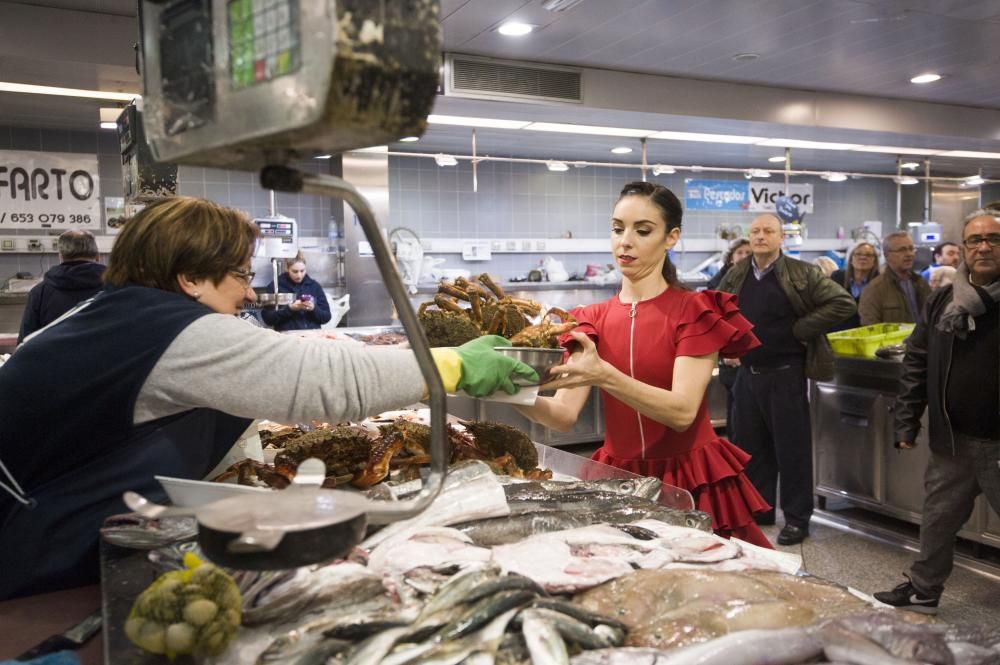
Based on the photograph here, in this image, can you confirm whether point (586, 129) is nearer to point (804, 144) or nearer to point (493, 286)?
point (804, 144)

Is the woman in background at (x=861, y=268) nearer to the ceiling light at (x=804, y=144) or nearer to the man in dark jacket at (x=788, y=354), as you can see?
the man in dark jacket at (x=788, y=354)

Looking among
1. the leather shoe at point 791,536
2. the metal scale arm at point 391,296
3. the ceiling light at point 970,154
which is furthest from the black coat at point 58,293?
the ceiling light at point 970,154

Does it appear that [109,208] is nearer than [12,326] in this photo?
No

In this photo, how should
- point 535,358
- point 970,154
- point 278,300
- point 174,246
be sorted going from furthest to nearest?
point 970,154
point 278,300
point 535,358
point 174,246

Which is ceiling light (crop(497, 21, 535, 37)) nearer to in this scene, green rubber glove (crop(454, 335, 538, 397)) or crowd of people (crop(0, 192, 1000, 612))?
crowd of people (crop(0, 192, 1000, 612))

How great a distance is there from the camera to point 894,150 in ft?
37.2

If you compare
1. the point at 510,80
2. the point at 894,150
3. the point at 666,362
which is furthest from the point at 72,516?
the point at 894,150

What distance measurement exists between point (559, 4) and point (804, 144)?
5.84 metres

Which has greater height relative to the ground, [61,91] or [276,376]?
[61,91]

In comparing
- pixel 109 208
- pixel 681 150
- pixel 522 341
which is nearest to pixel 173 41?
pixel 522 341

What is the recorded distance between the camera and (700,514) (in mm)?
1752

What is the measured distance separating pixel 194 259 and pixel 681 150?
1130 cm

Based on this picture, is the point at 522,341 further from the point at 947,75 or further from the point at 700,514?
the point at 947,75

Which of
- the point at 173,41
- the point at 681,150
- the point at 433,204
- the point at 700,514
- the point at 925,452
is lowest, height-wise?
the point at 925,452
